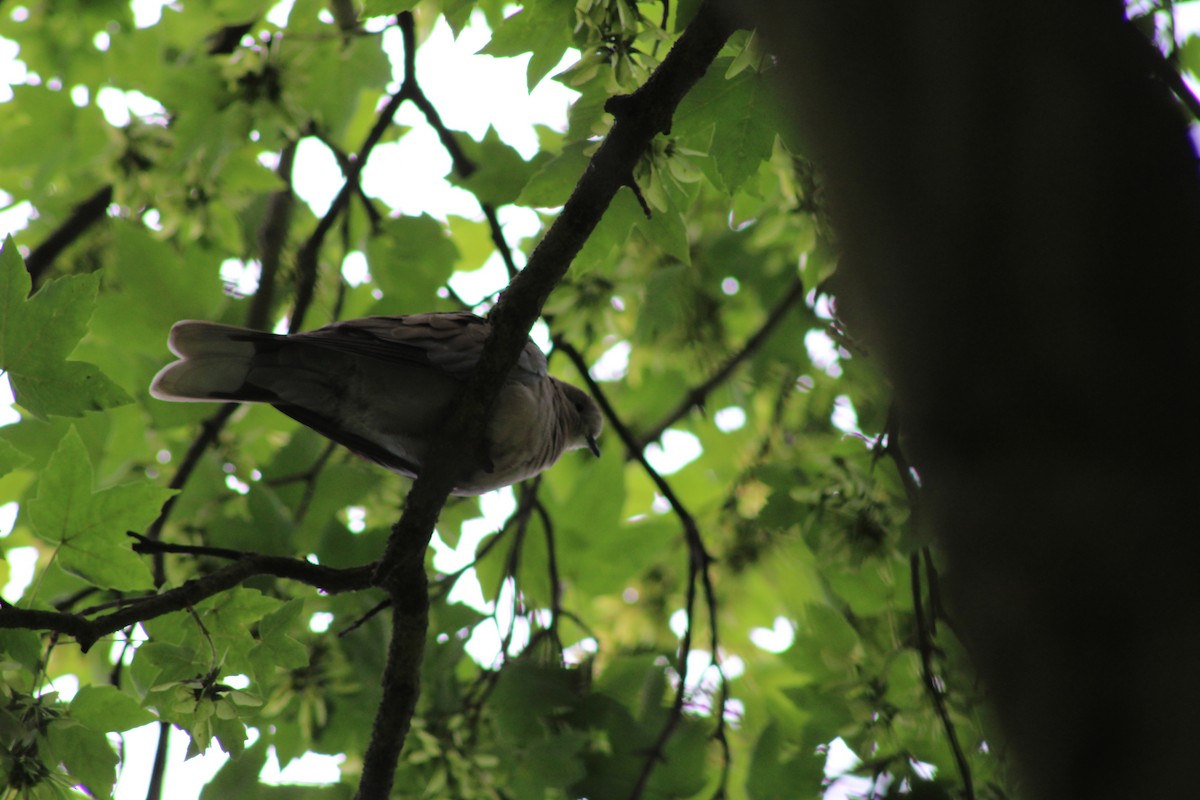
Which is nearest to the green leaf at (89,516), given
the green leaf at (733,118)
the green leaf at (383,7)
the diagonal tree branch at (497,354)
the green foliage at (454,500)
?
the green foliage at (454,500)

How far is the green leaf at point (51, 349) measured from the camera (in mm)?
2434

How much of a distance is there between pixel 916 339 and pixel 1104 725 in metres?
0.30

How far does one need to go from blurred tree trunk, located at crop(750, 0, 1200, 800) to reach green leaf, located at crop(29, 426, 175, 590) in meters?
2.20

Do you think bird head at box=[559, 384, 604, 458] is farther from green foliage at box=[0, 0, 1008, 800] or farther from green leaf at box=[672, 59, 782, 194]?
green leaf at box=[672, 59, 782, 194]

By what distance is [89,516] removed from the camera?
2578 millimetres

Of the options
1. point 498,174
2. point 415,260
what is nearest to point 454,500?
point 415,260

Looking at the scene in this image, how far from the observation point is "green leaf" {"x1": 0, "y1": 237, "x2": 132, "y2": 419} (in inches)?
95.8

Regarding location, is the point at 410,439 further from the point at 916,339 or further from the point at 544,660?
the point at 916,339

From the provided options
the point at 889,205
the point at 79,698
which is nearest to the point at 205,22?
the point at 79,698

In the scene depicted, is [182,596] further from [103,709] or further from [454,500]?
[454,500]

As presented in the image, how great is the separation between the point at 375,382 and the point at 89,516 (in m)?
1.41

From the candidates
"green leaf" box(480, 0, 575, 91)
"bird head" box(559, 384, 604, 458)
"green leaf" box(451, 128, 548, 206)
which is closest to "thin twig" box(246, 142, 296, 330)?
"green leaf" box(451, 128, 548, 206)

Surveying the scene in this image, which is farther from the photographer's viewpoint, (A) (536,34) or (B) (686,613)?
(B) (686,613)

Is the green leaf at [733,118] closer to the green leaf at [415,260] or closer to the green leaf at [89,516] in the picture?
the green leaf at [89,516]
